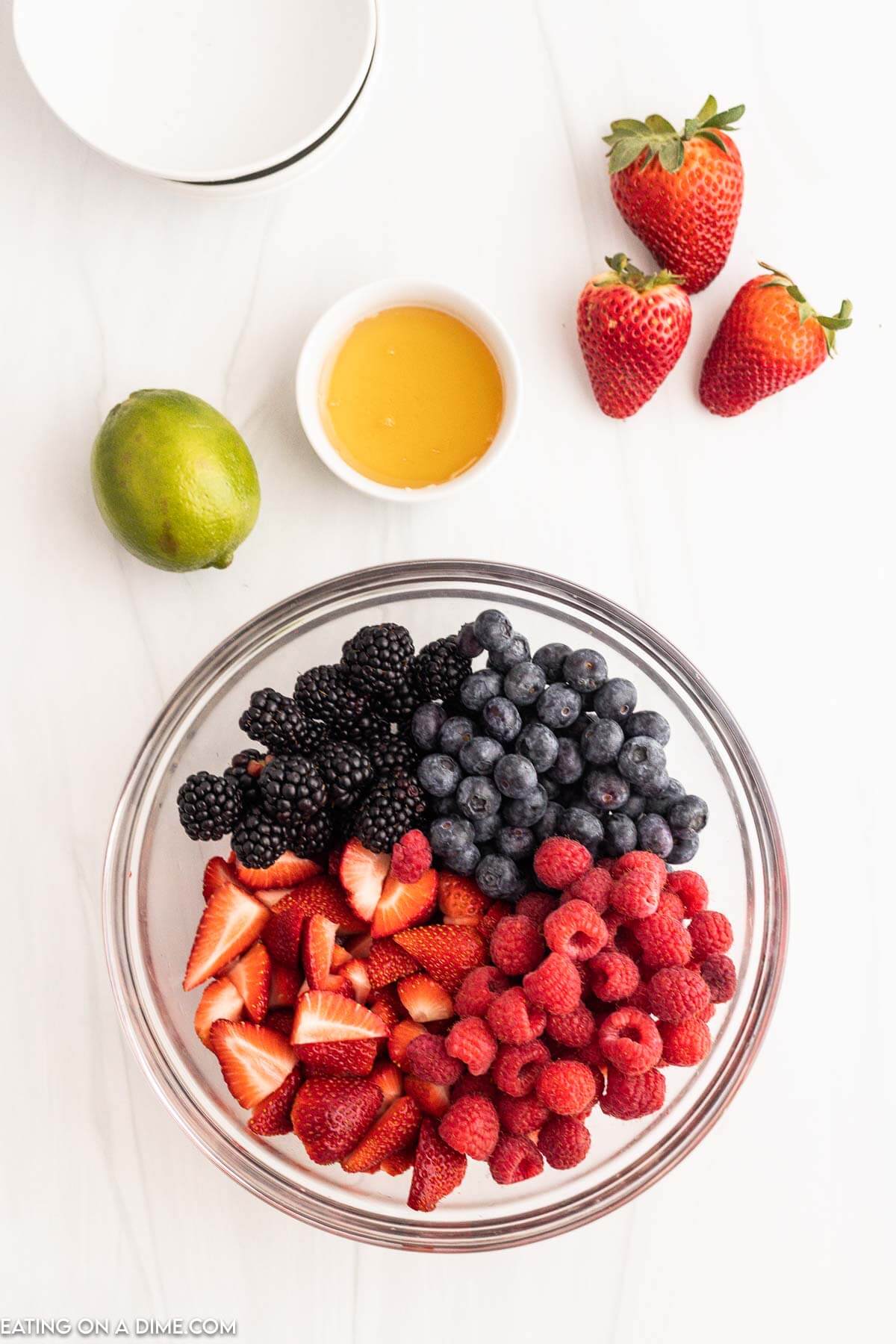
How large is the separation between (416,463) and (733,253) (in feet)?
1.62

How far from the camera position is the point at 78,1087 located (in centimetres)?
120

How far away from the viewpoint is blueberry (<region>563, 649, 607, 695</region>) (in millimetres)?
1021

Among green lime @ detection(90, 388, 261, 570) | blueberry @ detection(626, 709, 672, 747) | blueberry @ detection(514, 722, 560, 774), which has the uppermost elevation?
green lime @ detection(90, 388, 261, 570)

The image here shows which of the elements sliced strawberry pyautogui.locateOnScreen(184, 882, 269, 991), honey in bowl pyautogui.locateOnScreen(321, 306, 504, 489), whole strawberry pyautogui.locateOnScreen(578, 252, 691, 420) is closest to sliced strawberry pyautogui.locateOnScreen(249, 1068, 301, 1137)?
sliced strawberry pyautogui.locateOnScreen(184, 882, 269, 991)

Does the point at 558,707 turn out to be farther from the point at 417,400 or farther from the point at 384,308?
the point at 384,308

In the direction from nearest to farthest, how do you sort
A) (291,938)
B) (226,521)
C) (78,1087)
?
(291,938), (226,521), (78,1087)

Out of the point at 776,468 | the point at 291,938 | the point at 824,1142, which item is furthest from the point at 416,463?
the point at 824,1142

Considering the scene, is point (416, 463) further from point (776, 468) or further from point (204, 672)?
point (776, 468)

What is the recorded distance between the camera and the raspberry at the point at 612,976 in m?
0.89

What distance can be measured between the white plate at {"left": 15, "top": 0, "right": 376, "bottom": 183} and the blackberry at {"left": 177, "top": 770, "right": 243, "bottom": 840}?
2.45 feet

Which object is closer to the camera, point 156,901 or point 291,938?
point 291,938

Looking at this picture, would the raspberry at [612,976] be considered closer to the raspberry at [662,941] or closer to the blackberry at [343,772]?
the raspberry at [662,941]

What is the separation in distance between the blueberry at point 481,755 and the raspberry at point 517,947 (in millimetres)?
149

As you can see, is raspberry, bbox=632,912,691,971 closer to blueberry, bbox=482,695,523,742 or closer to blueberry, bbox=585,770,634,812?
blueberry, bbox=585,770,634,812
